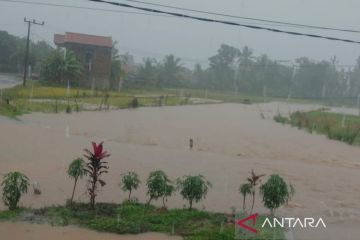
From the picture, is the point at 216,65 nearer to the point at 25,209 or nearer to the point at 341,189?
the point at 341,189

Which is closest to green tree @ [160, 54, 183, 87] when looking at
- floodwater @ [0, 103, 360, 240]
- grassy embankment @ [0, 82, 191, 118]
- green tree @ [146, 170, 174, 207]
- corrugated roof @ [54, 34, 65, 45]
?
corrugated roof @ [54, 34, 65, 45]

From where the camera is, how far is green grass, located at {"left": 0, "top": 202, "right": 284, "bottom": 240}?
6.63 m

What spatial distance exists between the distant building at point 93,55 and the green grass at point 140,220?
113 ft

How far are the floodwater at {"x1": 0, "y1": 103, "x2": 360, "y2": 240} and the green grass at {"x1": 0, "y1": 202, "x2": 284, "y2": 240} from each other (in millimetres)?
937

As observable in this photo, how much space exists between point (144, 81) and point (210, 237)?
49.3m

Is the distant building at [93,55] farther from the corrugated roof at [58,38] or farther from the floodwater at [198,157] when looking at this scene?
the floodwater at [198,157]

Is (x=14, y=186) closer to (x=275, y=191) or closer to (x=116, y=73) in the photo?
(x=275, y=191)

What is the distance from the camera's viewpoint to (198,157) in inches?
585

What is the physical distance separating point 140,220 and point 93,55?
36799 millimetres

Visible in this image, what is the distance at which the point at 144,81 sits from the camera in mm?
55094

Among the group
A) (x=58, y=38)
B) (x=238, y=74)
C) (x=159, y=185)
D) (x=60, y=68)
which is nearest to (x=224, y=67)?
(x=238, y=74)

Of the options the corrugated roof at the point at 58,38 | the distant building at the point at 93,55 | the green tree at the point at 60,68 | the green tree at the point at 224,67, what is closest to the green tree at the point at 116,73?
the distant building at the point at 93,55

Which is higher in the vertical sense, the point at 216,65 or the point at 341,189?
the point at 216,65

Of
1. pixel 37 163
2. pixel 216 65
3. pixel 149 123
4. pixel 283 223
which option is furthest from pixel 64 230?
pixel 216 65
